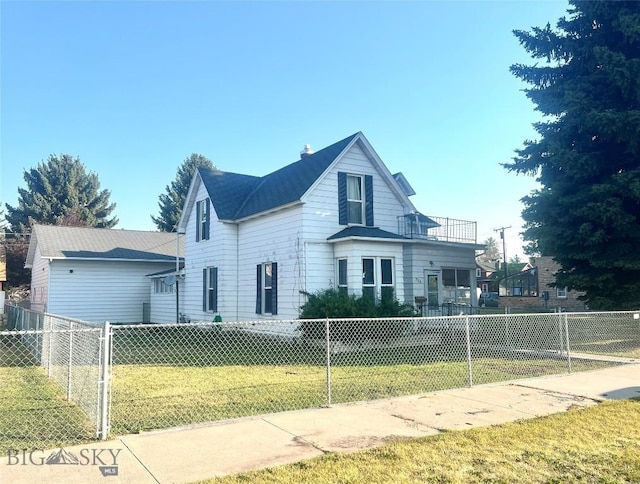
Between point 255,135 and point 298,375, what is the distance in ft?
45.9

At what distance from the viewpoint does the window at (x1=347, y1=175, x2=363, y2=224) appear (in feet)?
53.2

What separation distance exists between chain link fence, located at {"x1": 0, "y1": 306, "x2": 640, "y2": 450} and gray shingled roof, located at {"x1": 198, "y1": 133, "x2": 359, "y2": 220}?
462 cm

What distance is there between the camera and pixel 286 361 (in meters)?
11.5

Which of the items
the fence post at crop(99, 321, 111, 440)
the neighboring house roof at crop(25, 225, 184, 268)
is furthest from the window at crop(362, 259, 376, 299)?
the neighboring house roof at crop(25, 225, 184, 268)

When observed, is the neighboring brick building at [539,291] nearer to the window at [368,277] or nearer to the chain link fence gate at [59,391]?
the window at [368,277]

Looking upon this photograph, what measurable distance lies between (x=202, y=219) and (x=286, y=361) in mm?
10485

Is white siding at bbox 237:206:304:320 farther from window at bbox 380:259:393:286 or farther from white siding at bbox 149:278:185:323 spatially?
white siding at bbox 149:278:185:323

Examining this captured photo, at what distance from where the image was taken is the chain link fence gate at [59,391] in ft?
17.0

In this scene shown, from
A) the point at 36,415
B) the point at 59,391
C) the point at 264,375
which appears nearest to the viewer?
the point at 36,415

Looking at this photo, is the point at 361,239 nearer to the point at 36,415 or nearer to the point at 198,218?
the point at 198,218

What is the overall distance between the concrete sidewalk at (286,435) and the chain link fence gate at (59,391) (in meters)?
0.55

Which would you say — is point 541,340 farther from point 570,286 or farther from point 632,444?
point 632,444

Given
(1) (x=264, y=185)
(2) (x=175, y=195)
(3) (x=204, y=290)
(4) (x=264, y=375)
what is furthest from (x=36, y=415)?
(2) (x=175, y=195)

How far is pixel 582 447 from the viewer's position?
4.87 m
